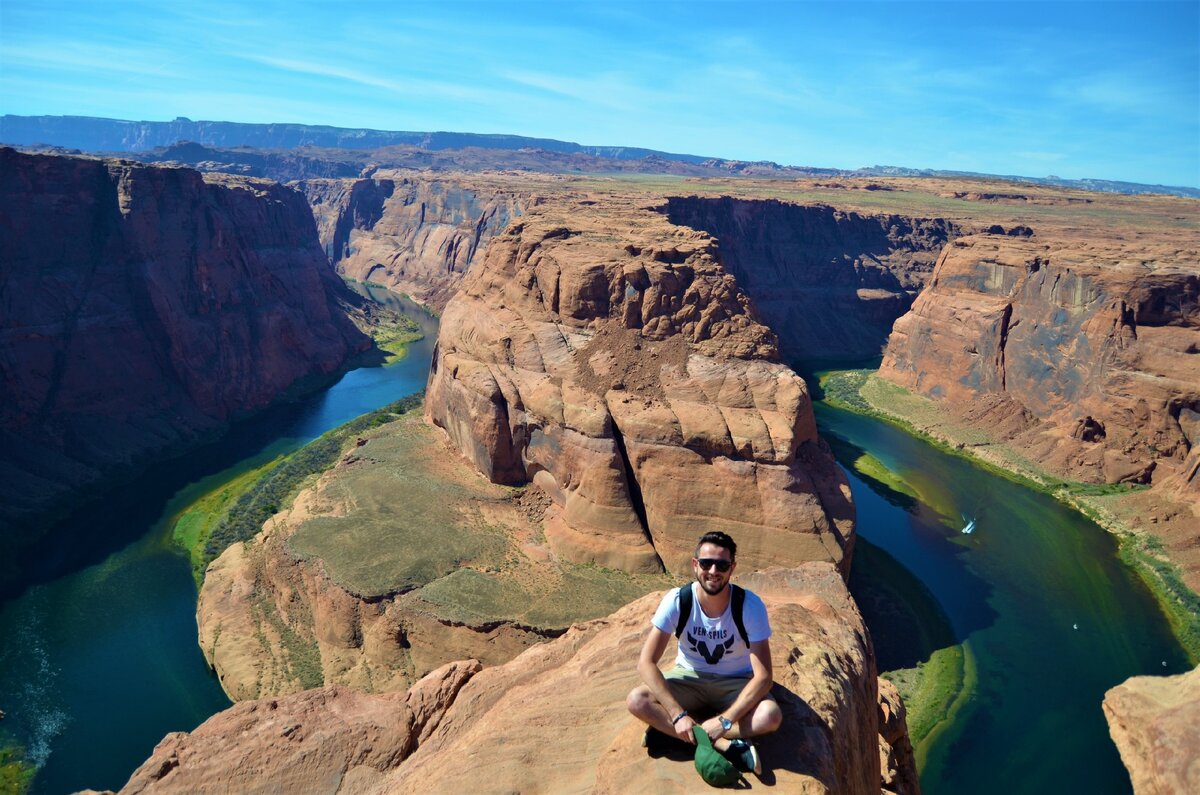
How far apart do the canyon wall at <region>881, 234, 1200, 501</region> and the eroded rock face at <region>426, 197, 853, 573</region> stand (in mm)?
32125

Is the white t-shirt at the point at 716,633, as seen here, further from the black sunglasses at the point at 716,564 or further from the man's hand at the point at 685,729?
the man's hand at the point at 685,729

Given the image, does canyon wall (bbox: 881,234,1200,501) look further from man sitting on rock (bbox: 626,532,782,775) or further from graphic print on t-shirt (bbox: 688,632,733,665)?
graphic print on t-shirt (bbox: 688,632,733,665)

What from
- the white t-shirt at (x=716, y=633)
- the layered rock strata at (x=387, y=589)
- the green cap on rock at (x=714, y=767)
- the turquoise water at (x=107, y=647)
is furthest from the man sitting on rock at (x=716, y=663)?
the turquoise water at (x=107, y=647)

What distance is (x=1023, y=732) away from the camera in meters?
32.8

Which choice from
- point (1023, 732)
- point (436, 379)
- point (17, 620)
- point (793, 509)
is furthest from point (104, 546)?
point (1023, 732)

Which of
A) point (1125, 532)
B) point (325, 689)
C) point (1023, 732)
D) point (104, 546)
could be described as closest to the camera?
point (325, 689)

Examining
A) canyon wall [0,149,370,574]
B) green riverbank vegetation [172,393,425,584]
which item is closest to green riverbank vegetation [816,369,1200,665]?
green riverbank vegetation [172,393,425,584]

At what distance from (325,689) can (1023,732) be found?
29504mm

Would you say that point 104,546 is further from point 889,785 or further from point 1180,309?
point 1180,309

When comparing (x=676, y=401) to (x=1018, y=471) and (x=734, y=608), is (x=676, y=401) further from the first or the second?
(x=1018, y=471)

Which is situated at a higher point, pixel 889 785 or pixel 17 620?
pixel 889 785

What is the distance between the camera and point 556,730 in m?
13.4

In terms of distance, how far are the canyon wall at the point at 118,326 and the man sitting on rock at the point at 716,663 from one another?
161 ft

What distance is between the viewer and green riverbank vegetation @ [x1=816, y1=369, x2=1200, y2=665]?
4262 cm
